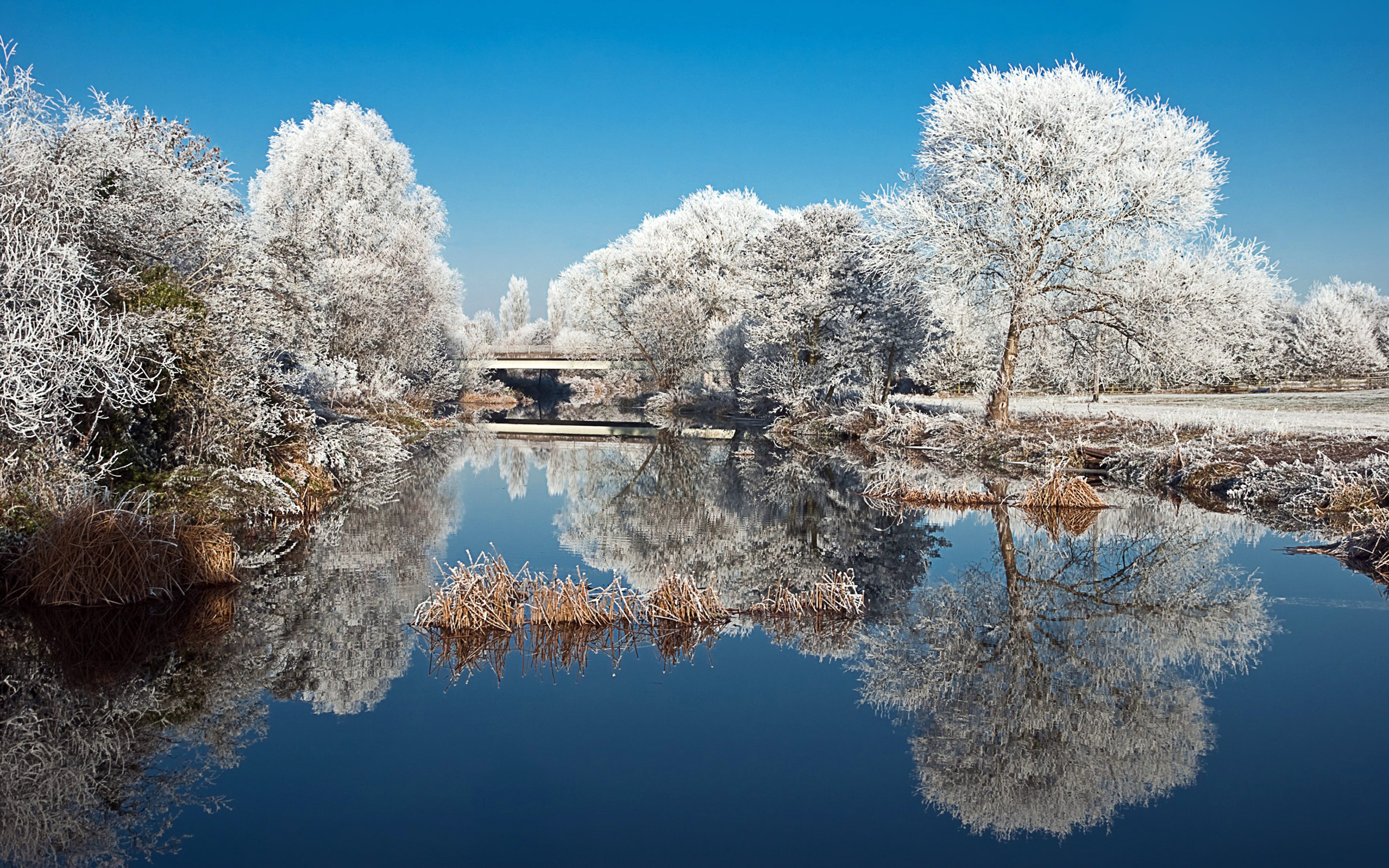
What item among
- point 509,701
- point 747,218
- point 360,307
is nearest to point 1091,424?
point 509,701

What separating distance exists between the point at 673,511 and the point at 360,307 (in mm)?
19411

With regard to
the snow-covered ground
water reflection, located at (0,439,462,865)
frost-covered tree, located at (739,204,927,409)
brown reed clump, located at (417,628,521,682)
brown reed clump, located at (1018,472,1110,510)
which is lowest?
water reflection, located at (0,439,462,865)

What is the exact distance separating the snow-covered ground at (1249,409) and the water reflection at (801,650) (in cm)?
732

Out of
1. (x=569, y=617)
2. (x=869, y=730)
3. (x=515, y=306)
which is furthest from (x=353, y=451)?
(x=515, y=306)

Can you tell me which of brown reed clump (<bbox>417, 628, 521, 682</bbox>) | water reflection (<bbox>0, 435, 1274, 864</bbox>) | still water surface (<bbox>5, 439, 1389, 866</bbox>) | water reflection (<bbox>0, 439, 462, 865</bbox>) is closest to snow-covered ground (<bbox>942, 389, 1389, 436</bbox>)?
water reflection (<bbox>0, 435, 1274, 864</bbox>)

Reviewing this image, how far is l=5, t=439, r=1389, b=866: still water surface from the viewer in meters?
5.24

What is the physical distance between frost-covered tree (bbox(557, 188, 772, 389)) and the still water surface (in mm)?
32983

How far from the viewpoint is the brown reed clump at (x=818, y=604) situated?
9.86 m

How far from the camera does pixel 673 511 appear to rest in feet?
56.4

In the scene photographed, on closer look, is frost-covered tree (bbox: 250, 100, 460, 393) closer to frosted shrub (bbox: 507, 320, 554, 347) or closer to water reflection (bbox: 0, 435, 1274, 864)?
water reflection (bbox: 0, 435, 1274, 864)

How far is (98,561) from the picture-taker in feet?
31.1

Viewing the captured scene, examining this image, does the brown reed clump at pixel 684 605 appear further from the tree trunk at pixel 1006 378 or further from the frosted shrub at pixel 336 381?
the frosted shrub at pixel 336 381

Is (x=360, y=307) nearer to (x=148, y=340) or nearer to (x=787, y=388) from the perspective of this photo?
(x=787, y=388)

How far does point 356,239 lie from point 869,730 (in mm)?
31909
